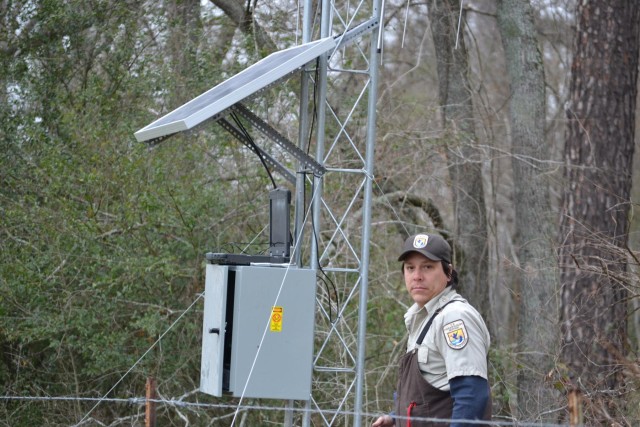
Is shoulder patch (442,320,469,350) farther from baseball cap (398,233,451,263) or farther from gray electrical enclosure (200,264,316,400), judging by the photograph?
gray electrical enclosure (200,264,316,400)

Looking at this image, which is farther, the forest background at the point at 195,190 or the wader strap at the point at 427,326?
the forest background at the point at 195,190

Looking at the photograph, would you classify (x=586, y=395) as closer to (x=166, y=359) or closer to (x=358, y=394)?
(x=358, y=394)

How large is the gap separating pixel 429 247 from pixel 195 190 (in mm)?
6096

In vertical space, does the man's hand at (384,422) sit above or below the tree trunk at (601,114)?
below

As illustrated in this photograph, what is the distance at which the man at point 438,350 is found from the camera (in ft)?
12.0

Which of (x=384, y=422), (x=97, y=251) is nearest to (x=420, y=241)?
(x=384, y=422)

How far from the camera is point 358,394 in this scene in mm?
6633

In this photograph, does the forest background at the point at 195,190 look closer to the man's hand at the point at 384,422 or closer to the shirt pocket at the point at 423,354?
the man's hand at the point at 384,422

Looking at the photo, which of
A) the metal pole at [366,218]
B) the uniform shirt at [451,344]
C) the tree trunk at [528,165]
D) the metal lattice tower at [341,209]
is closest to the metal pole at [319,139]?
the metal lattice tower at [341,209]

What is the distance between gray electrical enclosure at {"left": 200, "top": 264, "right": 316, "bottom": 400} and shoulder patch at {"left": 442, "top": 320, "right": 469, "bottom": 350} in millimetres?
2197

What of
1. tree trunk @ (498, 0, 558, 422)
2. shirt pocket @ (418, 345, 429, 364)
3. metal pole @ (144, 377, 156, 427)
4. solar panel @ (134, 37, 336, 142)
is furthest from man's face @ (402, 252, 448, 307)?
tree trunk @ (498, 0, 558, 422)

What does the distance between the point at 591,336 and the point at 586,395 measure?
2.11 meters

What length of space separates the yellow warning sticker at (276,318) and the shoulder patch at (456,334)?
2218mm

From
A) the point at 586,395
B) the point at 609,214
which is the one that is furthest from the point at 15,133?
the point at 586,395
